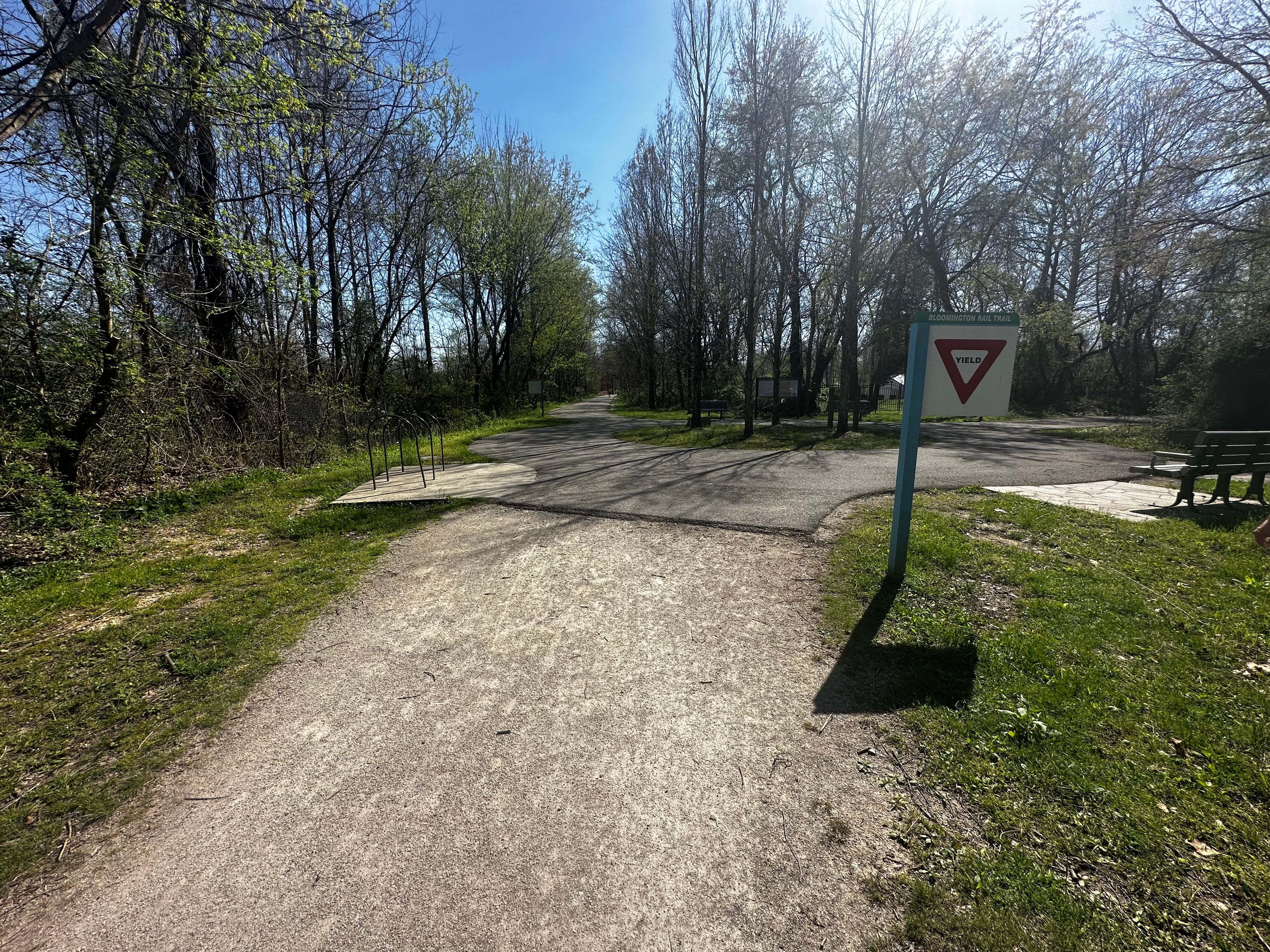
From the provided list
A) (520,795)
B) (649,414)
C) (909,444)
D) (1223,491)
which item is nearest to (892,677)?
(909,444)

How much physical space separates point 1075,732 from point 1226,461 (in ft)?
20.6


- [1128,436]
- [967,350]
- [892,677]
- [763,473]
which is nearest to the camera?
[892,677]

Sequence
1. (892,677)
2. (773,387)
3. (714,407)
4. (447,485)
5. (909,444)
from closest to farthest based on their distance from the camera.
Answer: (892,677), (909,444), (447,485), (773,387), (714,407)

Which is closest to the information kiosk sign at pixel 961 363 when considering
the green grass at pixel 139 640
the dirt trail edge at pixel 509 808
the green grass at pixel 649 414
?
the dirt trail edge at pixel 509 808

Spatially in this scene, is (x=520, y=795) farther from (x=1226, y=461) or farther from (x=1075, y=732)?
(x=1226, y=461)

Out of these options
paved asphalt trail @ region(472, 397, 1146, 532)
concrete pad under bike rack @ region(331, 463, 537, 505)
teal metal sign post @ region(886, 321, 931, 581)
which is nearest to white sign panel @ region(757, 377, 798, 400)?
→ paved asphalt trail @ region(472, 397, 1146, 532)

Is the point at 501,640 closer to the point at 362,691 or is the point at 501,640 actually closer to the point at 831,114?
the point at 362,691

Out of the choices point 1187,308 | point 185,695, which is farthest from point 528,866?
point 1187,308

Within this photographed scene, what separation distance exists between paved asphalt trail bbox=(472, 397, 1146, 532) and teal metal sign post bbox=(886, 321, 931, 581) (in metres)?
1.40

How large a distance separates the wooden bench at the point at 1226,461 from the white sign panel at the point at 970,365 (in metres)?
4.34

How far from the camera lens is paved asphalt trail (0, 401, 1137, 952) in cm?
161

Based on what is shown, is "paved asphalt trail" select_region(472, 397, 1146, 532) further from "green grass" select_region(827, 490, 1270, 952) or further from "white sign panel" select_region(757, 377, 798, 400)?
"white sign panel" select_region(757, 377, 798, 400)

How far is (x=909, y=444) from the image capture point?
397cm

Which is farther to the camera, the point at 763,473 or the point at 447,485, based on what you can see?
the point at 763,473
